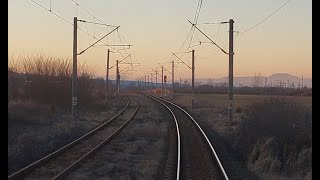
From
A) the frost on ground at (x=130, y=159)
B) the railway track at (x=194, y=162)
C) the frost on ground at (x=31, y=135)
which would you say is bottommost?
the frost on ground at (x=130, y=159)

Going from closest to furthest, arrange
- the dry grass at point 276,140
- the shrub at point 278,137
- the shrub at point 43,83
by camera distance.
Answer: the dry grass at point 276,140 → the shrub at point 278,137 → the shrub at point 43,83

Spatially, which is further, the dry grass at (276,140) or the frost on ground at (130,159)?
the dry grass at (276,140)

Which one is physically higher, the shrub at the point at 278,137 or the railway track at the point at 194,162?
the shrub at the point at 278,137

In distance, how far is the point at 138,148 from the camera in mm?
21828

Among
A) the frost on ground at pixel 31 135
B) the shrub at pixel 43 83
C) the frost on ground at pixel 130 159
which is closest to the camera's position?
the frost on ground at pixel 130 159

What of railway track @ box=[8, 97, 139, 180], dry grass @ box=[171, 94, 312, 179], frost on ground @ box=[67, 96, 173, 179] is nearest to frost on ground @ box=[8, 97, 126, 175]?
railway track @ box=[8, 97, 139, 180]

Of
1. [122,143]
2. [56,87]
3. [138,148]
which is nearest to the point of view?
[138,148]

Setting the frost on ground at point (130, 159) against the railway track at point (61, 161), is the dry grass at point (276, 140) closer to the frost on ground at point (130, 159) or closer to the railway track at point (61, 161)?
the frost on ground at point (130, 159)

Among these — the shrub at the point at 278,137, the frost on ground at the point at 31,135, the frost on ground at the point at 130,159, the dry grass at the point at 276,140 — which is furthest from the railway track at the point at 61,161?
the shrub at the point at 278,137

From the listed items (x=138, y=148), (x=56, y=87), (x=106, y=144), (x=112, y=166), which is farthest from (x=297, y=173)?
(x=56, y=87)

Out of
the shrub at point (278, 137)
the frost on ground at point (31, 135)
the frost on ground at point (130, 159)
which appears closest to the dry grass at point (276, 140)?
the shrub at point (278, 137)
